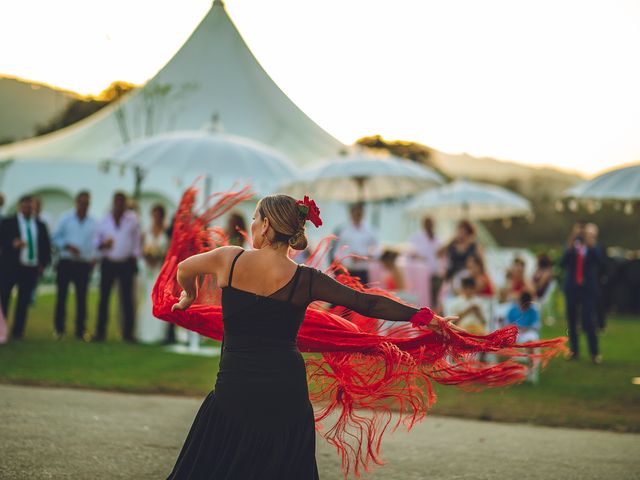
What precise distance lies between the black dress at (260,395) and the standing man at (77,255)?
9.18m

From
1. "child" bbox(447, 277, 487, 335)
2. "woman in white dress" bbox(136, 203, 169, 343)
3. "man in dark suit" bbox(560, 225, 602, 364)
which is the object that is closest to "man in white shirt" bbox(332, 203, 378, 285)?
"child" bbox(447, 277, 487, 335)

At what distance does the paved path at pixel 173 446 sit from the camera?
545 cm

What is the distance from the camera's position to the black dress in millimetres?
3957

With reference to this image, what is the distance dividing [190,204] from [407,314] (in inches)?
80.5

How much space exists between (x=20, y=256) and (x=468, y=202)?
1131 centimetres

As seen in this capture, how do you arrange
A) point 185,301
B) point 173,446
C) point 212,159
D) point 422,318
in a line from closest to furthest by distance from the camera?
point 422,318, point 185,301, point 173,446, point 212,159

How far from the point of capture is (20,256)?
39.8 feet

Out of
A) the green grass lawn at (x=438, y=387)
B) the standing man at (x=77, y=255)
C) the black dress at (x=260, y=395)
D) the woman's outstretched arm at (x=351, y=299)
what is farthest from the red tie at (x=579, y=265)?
the black dress at (x=260, y=395)

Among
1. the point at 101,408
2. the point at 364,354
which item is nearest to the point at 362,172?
the point at 101,408

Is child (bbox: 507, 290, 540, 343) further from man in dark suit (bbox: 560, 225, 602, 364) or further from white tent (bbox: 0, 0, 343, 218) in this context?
white tent (bbox: 0, 0, 343, 218)

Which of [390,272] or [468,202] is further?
[468,202]

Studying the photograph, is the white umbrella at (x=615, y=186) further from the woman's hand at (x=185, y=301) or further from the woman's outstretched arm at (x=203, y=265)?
the woman's outstretched arm at (x=203, y=265)

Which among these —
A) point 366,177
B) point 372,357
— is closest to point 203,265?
point 372,357

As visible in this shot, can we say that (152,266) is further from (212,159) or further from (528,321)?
(528,321)
